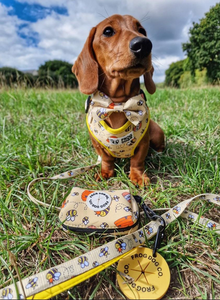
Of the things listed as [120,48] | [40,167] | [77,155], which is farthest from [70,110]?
[120,48]

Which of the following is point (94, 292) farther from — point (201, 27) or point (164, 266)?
point (201, 27)

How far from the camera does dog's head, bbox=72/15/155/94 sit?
1348mm

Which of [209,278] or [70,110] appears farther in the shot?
[70,110]

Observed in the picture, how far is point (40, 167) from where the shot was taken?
1.89 m

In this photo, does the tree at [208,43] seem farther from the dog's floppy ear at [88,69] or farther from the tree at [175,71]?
the dog's floppy ear at [88,69]

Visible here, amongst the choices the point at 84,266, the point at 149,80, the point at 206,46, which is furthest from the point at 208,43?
the point at 84,266

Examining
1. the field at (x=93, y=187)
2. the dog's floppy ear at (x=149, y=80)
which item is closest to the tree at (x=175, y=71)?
the field at (x=93, y=187)

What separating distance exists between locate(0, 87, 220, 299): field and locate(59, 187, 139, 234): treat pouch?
0.09 meters

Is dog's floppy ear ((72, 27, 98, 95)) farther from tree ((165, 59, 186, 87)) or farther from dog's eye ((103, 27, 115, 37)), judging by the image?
tree ((165, 59, 186, 87))

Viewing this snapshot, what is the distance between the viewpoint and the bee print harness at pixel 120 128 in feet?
5.18

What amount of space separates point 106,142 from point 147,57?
2.26ft

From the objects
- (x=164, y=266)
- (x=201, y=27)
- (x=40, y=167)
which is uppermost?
(x=201, y=27)

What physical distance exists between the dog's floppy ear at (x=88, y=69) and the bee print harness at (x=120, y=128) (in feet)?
0.26

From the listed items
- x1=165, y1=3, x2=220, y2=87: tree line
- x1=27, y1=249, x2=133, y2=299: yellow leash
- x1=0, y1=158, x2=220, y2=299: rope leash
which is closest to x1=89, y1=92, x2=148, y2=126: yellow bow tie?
x1=0, y1=158, x2=220, y2=299: rope leash
